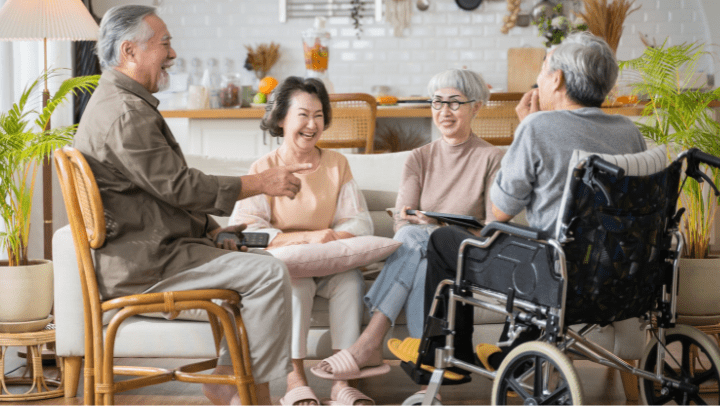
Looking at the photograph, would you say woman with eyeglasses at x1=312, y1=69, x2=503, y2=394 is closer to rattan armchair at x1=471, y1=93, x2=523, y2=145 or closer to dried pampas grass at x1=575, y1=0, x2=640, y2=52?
rattan armchair at x1=471, y1=93, x2=523, y2=145

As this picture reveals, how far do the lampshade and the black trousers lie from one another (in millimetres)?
1876

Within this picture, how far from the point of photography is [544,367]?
6.00 ft

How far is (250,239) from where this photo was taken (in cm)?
231

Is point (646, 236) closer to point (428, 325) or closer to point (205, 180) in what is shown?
point (428, 325)

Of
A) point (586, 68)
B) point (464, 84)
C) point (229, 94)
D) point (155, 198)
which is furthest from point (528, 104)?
point (229, 94)

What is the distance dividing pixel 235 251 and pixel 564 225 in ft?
3.09

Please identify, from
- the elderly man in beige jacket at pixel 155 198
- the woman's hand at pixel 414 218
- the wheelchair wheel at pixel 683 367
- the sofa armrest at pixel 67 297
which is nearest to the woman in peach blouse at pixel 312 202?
the woman's hand at pixel 414 218

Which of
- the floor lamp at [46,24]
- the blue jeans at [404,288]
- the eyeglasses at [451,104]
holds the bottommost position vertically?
the blue jeans at [404,288]

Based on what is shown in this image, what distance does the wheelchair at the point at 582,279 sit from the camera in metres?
1.75

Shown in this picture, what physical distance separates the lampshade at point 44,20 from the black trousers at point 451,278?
188 centimetres

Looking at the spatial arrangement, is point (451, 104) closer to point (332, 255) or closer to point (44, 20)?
point (332, 255)

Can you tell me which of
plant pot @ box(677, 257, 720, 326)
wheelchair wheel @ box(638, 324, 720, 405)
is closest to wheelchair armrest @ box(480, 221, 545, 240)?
wheelchair wheel @ box(638, 324, 720, 405)

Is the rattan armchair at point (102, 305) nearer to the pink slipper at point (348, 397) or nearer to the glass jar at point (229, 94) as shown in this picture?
the pink slipper at point (348, 397)

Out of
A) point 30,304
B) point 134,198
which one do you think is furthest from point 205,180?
point 30,304
